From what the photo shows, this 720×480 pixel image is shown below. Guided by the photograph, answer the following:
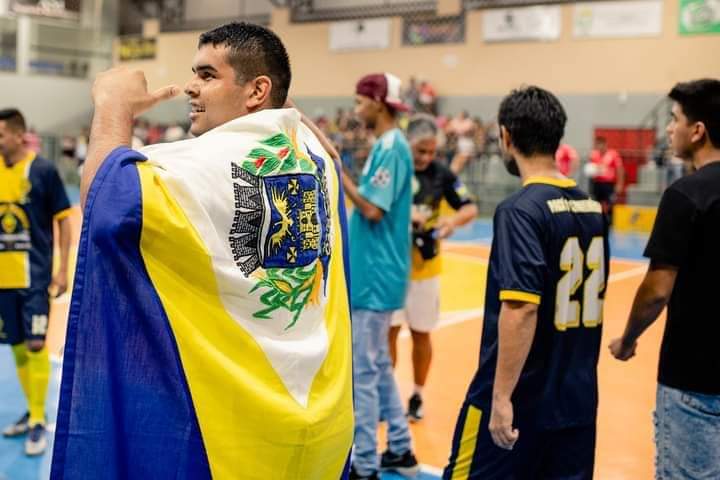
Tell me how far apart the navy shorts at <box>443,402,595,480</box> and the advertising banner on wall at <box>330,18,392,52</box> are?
22768mm

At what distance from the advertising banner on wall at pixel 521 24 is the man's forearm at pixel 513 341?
804 inches

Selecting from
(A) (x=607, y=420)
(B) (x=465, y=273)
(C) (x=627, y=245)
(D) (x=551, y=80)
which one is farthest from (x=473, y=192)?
(A) (x=607, y=420)

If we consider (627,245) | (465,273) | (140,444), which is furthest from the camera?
(627,245)

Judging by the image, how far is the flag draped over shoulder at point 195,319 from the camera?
1617 mm

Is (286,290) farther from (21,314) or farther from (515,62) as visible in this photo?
(515,62)

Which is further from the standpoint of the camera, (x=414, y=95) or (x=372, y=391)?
(x=414, y=95)

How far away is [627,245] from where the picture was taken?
15320 millimetres

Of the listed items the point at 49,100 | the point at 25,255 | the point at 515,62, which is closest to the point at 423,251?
the point at 25,255

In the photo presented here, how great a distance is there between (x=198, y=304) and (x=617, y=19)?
824 inches

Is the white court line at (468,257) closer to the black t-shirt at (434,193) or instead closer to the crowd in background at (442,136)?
the crowd in background at (442,136)

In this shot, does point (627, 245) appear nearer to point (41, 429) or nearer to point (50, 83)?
point (41, 429)

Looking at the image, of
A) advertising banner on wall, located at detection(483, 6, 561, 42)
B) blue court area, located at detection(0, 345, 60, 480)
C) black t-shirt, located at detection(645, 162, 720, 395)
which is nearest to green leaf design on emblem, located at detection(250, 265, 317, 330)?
black t-shirt, located at detection(645, 162, 720, 395)

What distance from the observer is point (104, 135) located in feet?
5.55

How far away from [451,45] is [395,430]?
2023 centimetres
